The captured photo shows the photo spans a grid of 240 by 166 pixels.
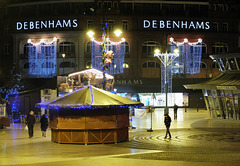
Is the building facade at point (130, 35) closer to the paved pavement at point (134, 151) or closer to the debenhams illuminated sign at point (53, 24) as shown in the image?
the debenhams illuminated sign at point (53, 24)

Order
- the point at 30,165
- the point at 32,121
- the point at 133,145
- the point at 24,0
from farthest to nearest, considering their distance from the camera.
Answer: the point at 24,0 → the point at 32,121 → the point at 133,145 → the point at 30,165

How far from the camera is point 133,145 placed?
70.2 feet

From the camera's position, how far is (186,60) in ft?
212

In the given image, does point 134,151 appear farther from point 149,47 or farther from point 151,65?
point 149,47

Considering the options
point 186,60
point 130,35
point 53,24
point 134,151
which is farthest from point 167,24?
point 134,151

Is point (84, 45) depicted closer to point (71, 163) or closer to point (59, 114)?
point (59, 114)

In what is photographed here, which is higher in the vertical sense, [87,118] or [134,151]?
[87,118]

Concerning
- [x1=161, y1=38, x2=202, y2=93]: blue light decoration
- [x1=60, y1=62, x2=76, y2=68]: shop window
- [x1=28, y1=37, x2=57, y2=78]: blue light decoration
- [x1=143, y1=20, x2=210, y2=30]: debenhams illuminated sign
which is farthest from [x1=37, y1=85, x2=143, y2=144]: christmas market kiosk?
[x1=143, y1=20, x2=210, y2=30]: debenhams illuminated sign

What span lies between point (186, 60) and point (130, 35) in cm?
937

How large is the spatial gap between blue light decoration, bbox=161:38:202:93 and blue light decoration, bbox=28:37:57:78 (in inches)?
659

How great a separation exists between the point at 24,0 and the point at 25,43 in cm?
759

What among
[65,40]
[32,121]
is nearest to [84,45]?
[65,40]

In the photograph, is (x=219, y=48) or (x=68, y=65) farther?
(x=219, y=48)

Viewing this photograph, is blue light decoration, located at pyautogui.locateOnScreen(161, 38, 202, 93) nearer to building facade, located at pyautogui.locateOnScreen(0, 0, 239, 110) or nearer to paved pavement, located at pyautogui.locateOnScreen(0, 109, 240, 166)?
building facade, located at pyautogui.locateOnScreen(0, 0, 239, 110)
